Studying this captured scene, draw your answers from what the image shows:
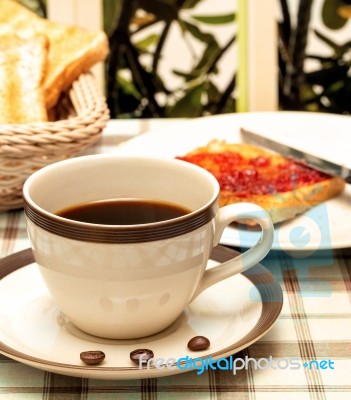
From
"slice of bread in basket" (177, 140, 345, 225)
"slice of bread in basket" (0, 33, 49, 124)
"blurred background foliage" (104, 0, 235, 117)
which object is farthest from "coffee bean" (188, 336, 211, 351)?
"blurred background foliage" (104, 0, 235, 117)

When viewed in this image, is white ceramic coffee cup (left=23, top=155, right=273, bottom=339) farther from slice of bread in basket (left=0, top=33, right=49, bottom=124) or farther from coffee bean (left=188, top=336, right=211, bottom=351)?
slice of bread in basket (left=0, top=33, right=49, bottom=124)

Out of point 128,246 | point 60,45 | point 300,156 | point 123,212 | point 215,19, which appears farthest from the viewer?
point 215,19

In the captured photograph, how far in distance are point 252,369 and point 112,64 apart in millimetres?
1573

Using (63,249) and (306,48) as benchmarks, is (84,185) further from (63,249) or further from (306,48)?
(306,48)

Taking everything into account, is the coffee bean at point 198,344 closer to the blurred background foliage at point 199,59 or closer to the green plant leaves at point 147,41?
the blurred background foliage at point 199,59

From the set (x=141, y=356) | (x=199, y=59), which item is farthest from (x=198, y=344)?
(x=199, y=59)

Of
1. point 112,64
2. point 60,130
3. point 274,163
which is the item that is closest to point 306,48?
point 112,64

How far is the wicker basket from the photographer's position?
36.5 inches

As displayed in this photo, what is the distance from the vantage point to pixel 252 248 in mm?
730

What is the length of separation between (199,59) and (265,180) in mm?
1267

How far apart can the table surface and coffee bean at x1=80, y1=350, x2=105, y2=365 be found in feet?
0.10

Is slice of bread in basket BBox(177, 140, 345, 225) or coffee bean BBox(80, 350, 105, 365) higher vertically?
coffee bean BBox(80, 350, 105, 365)

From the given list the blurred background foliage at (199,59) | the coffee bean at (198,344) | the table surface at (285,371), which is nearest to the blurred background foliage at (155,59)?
the blurred background foliage at (199,59)

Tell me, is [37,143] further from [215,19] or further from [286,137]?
[215,19]
